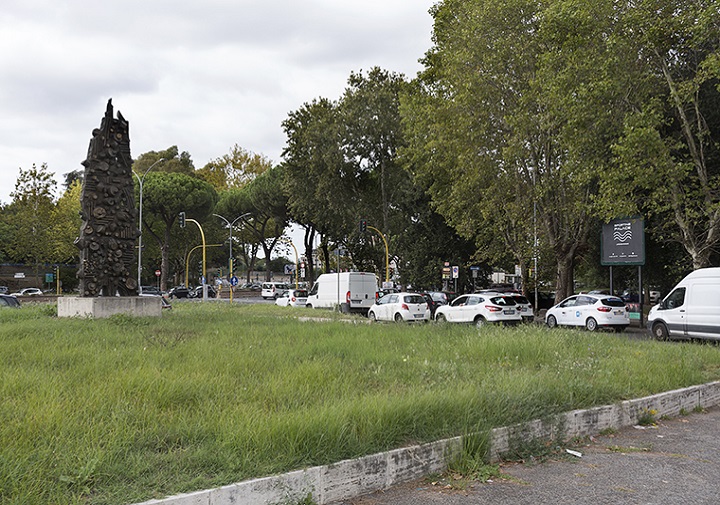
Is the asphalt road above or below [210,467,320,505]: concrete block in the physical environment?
below

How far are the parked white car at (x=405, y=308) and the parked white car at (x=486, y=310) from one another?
2181mm

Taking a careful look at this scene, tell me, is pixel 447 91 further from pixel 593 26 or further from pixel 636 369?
pixel 636 369

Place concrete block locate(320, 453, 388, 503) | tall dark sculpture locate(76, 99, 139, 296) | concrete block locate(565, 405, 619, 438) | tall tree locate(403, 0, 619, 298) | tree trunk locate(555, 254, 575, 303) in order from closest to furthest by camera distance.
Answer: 1. concrete block locate(320, 453, 388, 503)
2. concrete block locate(565, 405, 619, 438)
3. tall dark sculpture locate(76, 99, 139, 296)
4. tall tree locate(403, 0, 619, 298)
5. tree trunk locate(555, 254, 575, 303)

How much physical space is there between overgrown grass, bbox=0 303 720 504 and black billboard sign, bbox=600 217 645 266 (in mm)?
13543

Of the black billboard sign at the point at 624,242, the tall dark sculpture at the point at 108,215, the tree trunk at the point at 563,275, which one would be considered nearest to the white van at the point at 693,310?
the black billboard sign at the point at 624,242

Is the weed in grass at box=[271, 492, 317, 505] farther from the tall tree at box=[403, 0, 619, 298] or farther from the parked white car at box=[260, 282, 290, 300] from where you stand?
the parked white car at box=[260, 282, 290, 300]

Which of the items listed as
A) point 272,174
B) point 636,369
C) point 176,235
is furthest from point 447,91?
point 176,235

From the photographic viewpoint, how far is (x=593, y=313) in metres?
23.4

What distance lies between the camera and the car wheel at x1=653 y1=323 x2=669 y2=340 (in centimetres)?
1789

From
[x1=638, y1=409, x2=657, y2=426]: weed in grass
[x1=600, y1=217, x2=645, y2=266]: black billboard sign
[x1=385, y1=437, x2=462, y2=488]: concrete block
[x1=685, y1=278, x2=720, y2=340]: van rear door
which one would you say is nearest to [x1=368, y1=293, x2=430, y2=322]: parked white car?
[x1=600, y1=217, x2=645, y2=266]: black billboard sign

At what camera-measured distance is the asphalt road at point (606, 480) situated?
15.2ft

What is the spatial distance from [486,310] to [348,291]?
9.89 meters

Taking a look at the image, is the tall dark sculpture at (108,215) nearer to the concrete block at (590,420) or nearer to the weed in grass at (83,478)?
the weed in grass at (83,478)

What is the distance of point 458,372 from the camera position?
8.05 metres
